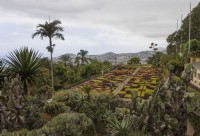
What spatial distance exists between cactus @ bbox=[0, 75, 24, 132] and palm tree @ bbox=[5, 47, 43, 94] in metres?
2.28

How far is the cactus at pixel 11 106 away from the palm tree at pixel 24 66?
7.49 feet

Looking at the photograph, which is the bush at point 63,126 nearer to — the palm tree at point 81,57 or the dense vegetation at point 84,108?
the dense vegetation at point 84,108

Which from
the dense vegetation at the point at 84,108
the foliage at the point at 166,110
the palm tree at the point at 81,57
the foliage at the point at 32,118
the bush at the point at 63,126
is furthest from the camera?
the palm tree at the point at 81,57

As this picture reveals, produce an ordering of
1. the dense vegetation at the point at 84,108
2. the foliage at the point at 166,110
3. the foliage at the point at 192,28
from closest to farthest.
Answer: the foliage at the point at 166,110
the dense vegetation at the point at 84,108
the foliage at the point at 192,28

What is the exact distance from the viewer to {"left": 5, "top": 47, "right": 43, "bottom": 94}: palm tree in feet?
60.5

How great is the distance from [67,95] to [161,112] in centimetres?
1225

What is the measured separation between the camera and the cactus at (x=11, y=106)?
1572 cm

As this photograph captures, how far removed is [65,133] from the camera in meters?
14.7

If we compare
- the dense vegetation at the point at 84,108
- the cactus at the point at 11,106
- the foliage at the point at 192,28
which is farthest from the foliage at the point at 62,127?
the foliage at the point at 192,28

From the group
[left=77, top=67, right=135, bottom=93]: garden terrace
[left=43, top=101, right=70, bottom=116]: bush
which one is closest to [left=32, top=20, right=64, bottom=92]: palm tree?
[left=77, top=67, right=135, bottom=93]: garden terrace

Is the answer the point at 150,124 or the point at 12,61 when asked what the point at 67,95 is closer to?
the point at 12,61

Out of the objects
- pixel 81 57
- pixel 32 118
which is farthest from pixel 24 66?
pixel 81 57

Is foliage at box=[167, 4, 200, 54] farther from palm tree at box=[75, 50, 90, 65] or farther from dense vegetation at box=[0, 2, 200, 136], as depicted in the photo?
dense vegetation at box=[0, 2, 200, 136]

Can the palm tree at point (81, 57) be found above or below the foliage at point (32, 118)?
above
